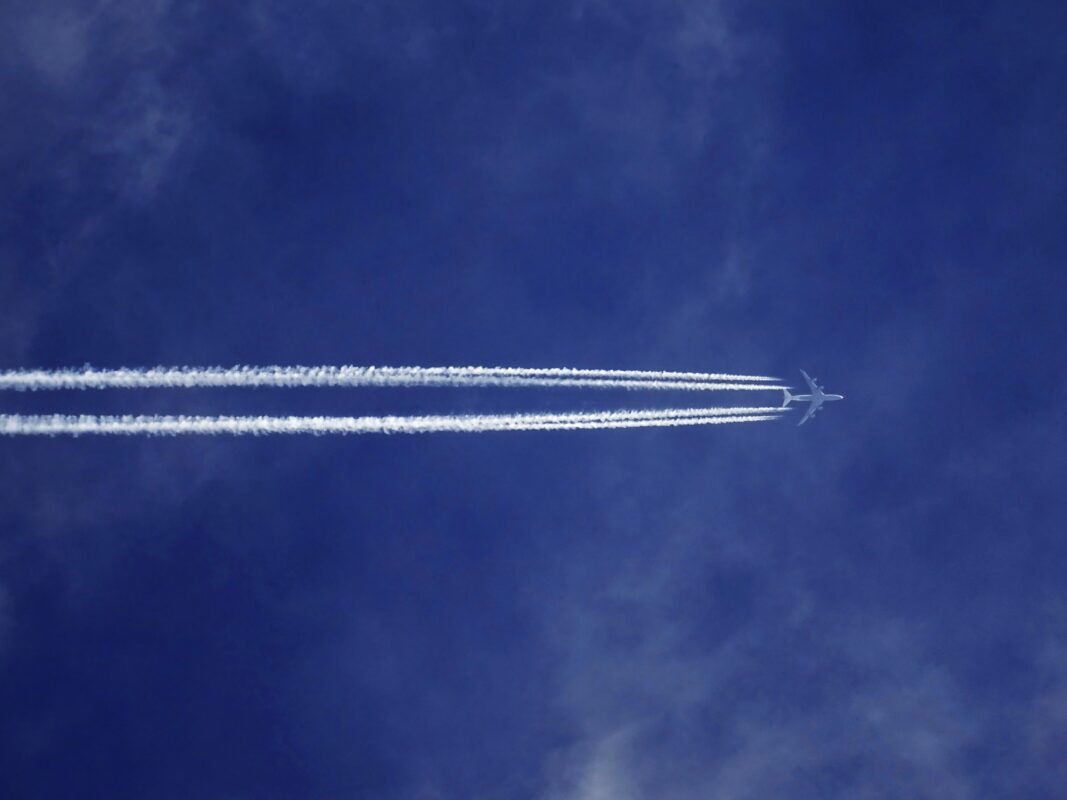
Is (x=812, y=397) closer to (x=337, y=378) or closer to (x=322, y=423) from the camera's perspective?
(x=337, y=378)

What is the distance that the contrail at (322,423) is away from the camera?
65688 millimetres

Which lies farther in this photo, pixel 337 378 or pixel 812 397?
pixel 812 397

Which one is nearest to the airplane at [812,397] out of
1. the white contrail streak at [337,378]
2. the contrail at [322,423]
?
the white contrail streak at [337,378]

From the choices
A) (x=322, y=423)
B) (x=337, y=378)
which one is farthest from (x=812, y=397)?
(x=322, y=423)

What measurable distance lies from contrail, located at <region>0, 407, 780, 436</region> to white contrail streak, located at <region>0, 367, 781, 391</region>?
7.30ft

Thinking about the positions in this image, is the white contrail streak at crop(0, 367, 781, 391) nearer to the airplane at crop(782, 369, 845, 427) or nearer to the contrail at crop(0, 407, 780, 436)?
the contrail at crop(0, 407, 780, 436)

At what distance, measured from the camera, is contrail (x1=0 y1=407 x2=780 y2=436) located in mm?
65688

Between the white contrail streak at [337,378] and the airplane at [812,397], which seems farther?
the airplane at [812,397]

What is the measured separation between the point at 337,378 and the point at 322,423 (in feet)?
11.3

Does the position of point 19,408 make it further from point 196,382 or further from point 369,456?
point 369,456

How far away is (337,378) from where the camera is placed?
7938cm

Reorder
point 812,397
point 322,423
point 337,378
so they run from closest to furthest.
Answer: point 322,423 → point 337,378 → point 812,397

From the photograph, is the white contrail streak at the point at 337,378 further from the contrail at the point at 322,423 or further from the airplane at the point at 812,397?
the airplane at the point at 812,397

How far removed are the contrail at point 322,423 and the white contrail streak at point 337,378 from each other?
2224 millimetres
